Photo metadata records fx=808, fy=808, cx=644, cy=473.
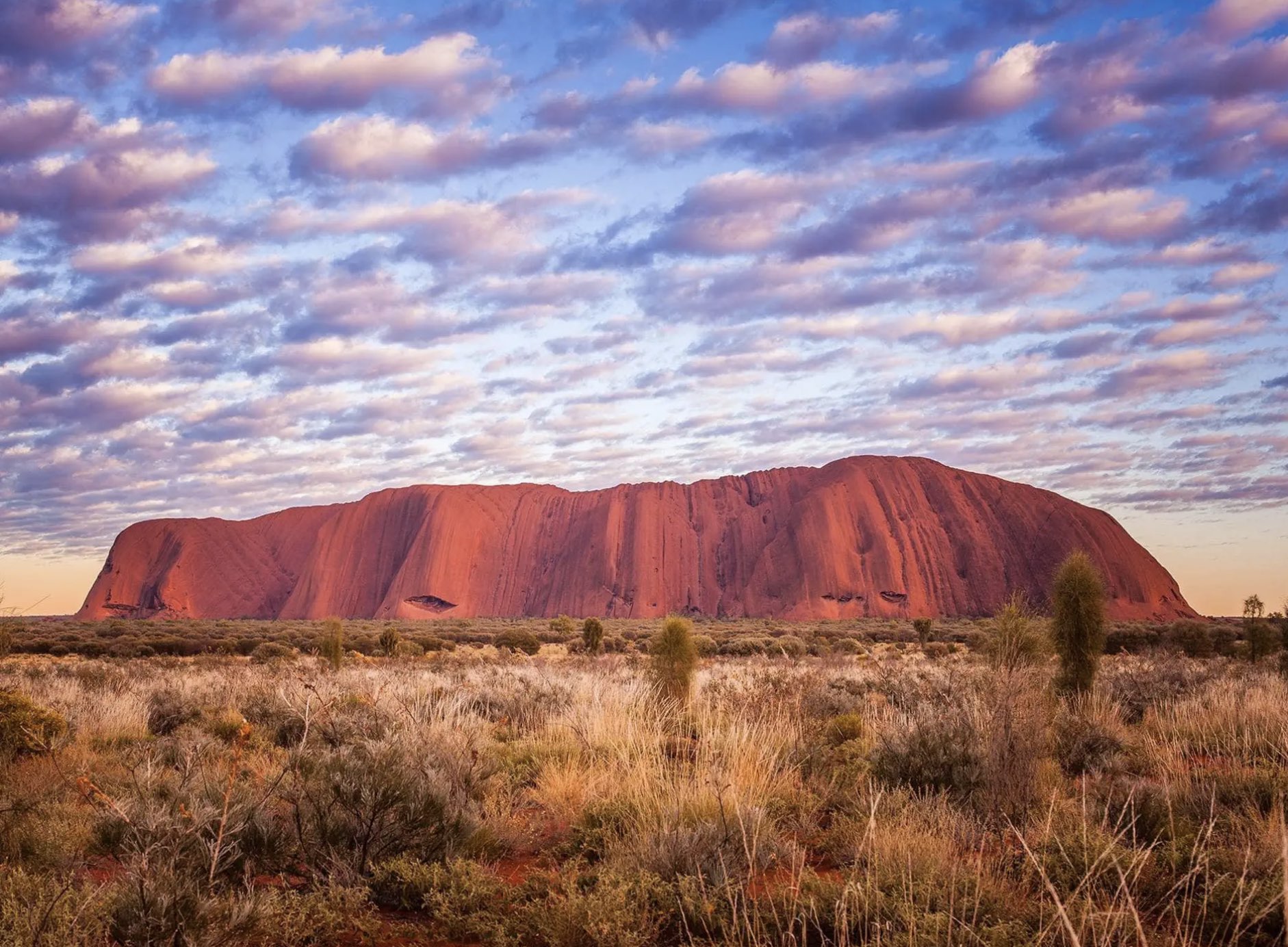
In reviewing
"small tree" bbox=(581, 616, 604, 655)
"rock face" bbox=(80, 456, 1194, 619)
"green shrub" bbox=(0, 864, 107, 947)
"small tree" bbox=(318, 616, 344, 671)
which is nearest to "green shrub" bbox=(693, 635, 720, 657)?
"small tree" bbox=(581, 616, 604, 655)

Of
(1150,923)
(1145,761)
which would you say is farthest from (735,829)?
(1145,761)

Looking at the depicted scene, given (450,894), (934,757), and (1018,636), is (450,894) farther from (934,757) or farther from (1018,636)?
(1018,636)

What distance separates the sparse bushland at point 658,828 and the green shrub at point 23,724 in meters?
0.18

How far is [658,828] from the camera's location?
5.45 meters

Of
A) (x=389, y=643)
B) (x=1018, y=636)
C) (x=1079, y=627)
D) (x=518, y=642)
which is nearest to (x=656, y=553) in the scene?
(x=518, y=642)

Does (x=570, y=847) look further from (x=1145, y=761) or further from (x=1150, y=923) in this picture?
(x=1145, y=761)

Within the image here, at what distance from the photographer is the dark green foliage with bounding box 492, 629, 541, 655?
122 feet

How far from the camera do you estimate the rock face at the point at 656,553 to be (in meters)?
85.0

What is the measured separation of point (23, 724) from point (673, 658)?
27.0 ft

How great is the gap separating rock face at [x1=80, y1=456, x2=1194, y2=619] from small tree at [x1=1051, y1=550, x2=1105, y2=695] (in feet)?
228

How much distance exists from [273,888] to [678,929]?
2.18m

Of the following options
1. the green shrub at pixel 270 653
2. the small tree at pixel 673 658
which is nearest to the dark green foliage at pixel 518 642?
the green shrub at pixel 270 653

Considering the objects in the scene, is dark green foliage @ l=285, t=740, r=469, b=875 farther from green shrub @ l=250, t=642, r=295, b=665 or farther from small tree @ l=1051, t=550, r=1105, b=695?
green shrub @ l=250, t=642, r=295, b=665

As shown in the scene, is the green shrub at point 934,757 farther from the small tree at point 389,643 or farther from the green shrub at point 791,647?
the small tree at point 389,643
